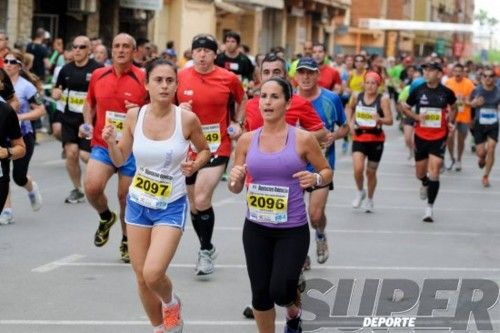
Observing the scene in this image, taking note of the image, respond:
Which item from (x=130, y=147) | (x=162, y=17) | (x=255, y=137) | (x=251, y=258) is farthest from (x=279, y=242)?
(x=162, y=17)

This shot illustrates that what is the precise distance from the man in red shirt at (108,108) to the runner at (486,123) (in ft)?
31.1

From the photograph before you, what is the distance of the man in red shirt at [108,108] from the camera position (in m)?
10.3

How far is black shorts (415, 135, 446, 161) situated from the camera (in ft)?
48.5

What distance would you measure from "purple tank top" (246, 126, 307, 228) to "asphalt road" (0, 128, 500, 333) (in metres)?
1.20

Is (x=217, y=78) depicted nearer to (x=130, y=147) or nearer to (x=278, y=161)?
(x=130, y=147)

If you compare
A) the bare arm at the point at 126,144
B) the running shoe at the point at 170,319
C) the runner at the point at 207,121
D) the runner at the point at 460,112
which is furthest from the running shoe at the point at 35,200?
the runner at the point at 460,112

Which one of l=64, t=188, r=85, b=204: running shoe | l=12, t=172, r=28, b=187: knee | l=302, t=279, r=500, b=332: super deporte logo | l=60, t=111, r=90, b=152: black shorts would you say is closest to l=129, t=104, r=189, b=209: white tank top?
l=302, t=279, r=500, b=332: super deporte logo

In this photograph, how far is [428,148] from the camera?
14.9 m

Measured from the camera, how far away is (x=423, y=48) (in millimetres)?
94938

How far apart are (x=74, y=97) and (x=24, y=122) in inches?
84.5

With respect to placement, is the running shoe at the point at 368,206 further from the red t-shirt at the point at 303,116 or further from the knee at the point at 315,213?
the red t-shirt at the point at 303,116

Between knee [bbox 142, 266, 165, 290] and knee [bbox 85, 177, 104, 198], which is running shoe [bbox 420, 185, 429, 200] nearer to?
knee [bbox 85, 177, 104, 198]

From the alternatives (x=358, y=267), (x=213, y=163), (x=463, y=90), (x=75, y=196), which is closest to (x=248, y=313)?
(x=213, y=163)

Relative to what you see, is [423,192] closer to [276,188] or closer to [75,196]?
[75,196]
